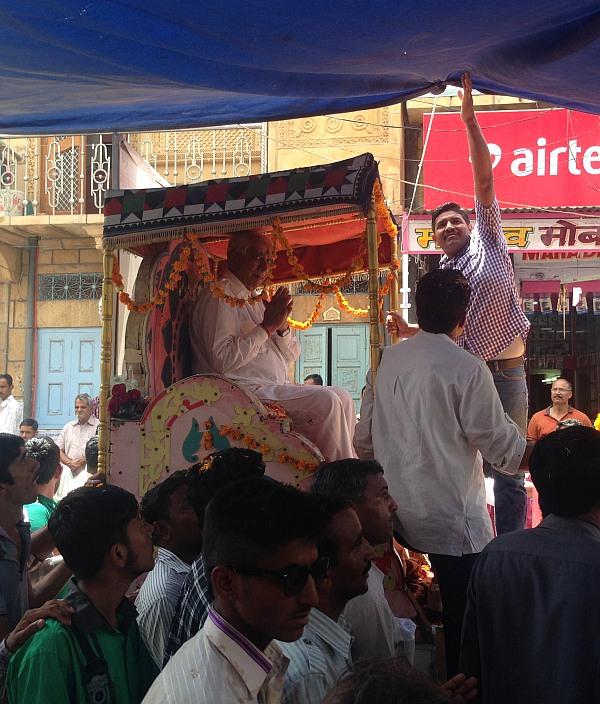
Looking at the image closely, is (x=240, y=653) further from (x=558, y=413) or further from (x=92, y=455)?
(x=558, y=413)

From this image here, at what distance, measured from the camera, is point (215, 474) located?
2.74 metres

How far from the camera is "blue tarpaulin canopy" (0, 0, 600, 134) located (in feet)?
10.5

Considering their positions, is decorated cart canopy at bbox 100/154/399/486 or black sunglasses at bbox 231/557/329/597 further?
decorated cart canopy at bbox 100/154/399/486

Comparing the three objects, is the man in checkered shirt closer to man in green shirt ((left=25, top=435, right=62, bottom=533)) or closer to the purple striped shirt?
man in green shirt ((left=25, top=435, right=62, bottom=533))

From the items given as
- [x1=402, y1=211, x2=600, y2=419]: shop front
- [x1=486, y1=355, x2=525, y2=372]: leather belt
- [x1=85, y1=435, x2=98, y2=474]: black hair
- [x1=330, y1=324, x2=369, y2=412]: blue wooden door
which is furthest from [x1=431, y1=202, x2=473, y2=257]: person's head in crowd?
[x1=330, y1=324, x2=369, y2=412]: blue wooden door

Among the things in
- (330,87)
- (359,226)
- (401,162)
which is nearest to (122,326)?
(359,226)

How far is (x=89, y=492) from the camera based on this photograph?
2.56m

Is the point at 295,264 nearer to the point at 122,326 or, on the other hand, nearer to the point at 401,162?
the point at 122,326

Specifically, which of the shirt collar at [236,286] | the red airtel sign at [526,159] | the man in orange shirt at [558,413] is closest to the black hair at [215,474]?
the shirt collar at [236,286]

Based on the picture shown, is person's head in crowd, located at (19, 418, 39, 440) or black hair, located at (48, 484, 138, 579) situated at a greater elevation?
black hair, located at (48, 484, 138, 579)

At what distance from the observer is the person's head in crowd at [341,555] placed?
2.30 meters

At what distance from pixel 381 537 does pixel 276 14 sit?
200 centimetres

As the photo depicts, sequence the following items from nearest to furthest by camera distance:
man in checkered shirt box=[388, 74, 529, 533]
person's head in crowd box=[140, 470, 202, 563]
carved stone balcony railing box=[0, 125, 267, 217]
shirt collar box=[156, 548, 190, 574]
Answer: shirt collar box=[156, 548, 190, 574] < person's head in crowd box=[140, 470, 202, 563] < man in checkered shirt box=[388, 74, 529, 533] < carved stone balcony railing box=[0, 125, 267, 217]

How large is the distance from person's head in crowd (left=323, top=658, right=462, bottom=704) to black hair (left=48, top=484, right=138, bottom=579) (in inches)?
55.0
